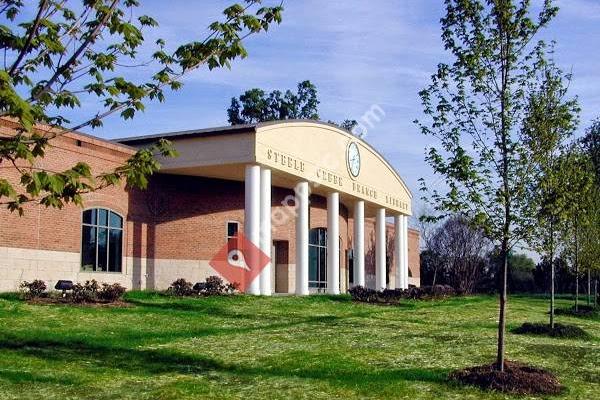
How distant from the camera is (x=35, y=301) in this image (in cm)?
2214

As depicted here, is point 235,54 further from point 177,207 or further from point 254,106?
point 254,106

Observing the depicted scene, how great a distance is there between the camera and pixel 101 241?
2900 centimetres

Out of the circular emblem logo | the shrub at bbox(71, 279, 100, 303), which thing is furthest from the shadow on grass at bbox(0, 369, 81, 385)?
the circular emblem logo

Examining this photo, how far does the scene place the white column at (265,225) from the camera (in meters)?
29.6

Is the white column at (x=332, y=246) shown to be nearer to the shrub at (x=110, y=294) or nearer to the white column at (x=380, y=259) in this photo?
the white column at (x=380, y=259)

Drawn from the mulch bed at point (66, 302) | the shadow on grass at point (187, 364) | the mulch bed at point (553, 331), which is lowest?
the mulch bed at point (553, 331)

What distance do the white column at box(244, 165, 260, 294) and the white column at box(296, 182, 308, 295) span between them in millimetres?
3846

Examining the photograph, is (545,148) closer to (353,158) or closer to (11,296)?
(11,296)

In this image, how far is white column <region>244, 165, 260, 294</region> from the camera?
95.9 ft

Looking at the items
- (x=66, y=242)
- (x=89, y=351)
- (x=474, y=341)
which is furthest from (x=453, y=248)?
(x=89, y=351)

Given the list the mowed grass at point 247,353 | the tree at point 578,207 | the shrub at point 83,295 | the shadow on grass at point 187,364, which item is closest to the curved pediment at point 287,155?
the mowed grass at point 247,353

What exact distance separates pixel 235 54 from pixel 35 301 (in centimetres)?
1679

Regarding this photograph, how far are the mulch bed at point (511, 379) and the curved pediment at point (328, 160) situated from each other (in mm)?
17687

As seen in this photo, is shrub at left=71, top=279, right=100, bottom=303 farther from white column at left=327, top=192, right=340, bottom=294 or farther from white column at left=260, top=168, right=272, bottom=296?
white column at left=327, top=192, right=340, bottom=294
